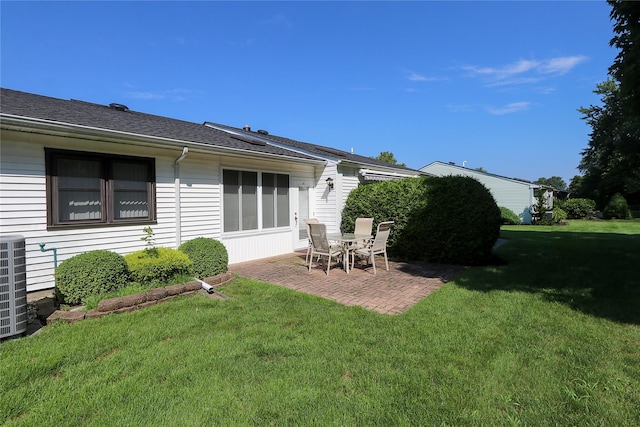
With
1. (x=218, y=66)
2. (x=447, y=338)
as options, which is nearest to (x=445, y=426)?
(x=447, y=338)

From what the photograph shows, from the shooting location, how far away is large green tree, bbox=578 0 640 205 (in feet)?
15.8

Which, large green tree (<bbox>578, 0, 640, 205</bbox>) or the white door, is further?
the white door

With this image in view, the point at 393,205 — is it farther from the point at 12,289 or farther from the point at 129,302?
the point at 12,289

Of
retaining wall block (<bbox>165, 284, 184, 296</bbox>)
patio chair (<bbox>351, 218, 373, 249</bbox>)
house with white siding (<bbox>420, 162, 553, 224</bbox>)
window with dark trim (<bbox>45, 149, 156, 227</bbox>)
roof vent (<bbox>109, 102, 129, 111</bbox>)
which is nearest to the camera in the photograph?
retaining wall block (<bbox>165, 284, 184, 296</bbox>)

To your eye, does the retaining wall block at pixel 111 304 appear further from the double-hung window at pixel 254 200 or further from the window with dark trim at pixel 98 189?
the double-hung window at pixel 254 200

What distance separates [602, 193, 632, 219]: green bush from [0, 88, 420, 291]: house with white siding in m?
30.9

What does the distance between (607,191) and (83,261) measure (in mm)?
41241

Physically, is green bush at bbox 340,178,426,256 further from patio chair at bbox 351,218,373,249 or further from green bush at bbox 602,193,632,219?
green bush at bbox 602,193,632,219

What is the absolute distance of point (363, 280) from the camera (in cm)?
643

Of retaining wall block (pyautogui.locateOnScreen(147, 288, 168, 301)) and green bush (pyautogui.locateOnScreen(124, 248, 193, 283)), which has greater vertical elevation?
green bush (pyautogui.locateOnScreen(124, 248, 193, 283))

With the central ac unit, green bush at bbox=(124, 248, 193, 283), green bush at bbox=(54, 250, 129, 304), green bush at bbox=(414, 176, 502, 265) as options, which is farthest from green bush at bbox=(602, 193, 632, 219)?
the central ac unit

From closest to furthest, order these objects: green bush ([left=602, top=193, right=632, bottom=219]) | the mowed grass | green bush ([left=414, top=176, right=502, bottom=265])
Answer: the mowed grass < green bush ([left=414, top=176, right=502, bottom=265]) < green bush ([left=602, top=193, right=632, bottom=219])

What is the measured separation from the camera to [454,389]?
2578 millimetres

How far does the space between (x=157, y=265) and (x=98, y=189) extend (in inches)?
85.7
